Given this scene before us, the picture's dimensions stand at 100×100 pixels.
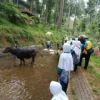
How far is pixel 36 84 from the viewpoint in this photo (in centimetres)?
942

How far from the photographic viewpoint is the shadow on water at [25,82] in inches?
311

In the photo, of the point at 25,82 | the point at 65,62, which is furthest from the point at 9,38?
the point at 65,62

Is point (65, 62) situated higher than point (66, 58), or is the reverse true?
point (66, 58)

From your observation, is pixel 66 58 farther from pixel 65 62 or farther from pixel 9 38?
pixel 9 38

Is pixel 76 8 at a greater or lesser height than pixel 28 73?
greater

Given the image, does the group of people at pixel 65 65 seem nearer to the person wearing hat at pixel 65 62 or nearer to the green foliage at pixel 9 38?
the person wearing hat at pixel 65 62

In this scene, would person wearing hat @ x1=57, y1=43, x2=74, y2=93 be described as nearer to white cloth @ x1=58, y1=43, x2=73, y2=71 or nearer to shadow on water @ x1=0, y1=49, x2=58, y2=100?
white cloth @ x1=58, y1=43, x2=73, y2=71

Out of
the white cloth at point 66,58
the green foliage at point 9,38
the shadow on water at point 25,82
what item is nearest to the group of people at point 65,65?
the white cloth at point 66,58

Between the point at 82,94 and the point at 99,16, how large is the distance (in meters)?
59.6

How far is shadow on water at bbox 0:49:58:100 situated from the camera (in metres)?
7.90

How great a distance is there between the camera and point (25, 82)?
970cm

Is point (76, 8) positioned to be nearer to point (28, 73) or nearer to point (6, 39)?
point (6, 39)

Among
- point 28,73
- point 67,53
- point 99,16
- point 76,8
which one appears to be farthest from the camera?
point 76,8

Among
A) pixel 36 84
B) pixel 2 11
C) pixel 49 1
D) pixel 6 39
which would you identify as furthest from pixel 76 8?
pixel 36 84
